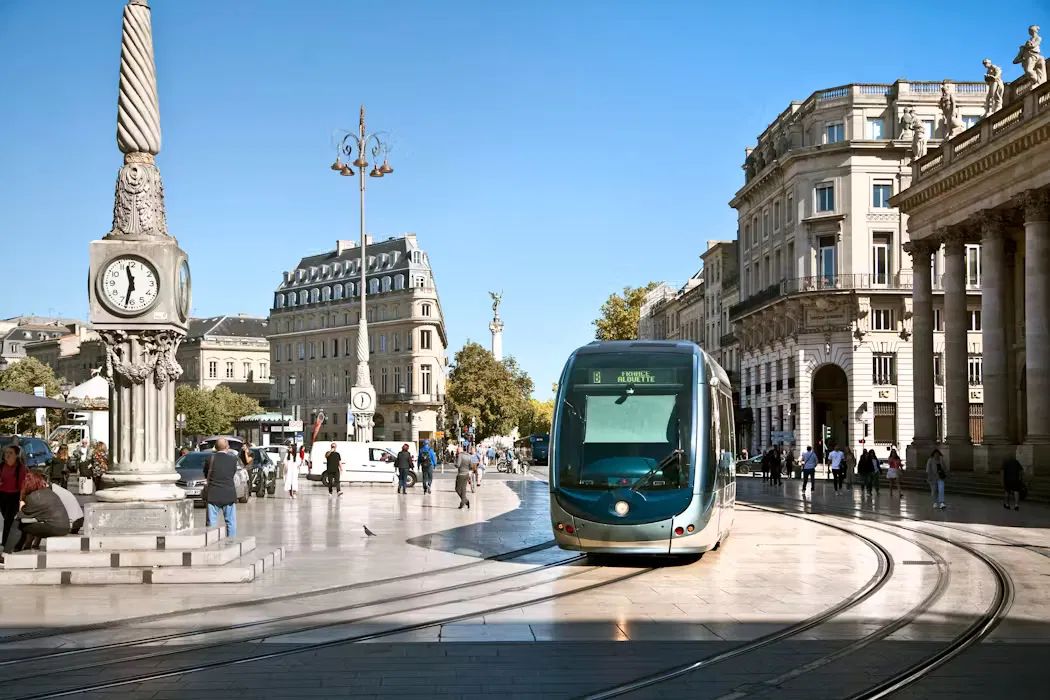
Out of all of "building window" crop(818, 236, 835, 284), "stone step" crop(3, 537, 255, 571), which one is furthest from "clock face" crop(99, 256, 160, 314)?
"building window" crop(818, 236, 835, 284)

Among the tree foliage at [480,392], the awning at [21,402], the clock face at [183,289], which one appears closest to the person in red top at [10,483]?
the clock face at [183,289]

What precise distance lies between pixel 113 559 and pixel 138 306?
3144mm

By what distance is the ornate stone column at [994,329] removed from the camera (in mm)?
41094

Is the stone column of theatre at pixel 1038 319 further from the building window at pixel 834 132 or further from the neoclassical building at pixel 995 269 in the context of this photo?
the building window at pixel 834 132

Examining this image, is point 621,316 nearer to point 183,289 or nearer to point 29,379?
point 29,379

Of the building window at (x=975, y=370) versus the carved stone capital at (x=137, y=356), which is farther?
the building window at (x=975, y=370)

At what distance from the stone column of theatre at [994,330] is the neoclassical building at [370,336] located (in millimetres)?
76439

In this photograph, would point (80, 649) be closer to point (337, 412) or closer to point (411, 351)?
point (411, 351)

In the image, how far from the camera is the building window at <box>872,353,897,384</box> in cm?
6488

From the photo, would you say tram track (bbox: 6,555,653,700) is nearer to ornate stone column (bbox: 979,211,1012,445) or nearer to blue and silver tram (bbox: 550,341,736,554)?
blue and silver tram (bbox: 550,341,736,554)

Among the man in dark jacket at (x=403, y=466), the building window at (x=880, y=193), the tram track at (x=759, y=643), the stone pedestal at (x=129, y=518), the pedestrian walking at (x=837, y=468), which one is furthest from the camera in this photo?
the building window at (x=880, y=193)

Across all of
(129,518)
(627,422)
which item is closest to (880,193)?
(627,422)

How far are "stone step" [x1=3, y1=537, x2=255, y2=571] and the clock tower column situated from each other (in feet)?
1.92

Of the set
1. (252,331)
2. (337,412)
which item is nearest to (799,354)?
(337,412)
